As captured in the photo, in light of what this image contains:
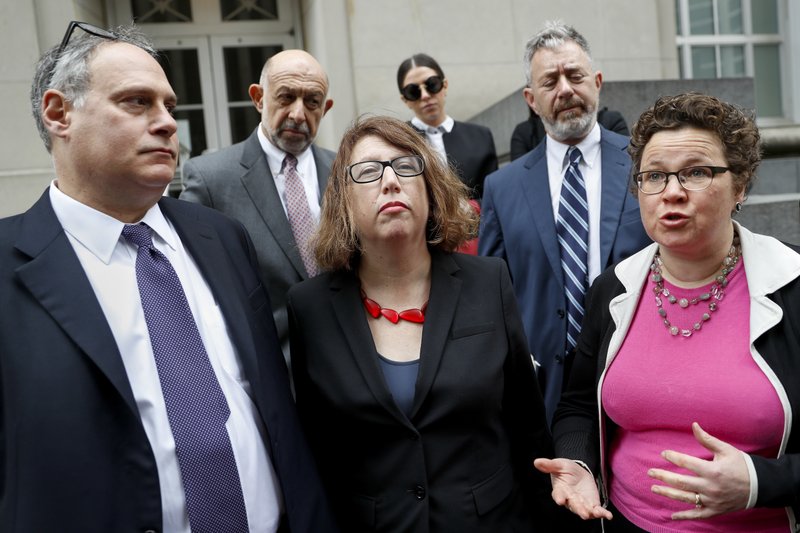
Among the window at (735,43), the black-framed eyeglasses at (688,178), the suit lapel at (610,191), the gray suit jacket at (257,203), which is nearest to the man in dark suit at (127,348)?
the gray suit jacket at (257,203)

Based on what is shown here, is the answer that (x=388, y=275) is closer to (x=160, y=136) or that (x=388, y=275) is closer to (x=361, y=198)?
(x=361, y=198)

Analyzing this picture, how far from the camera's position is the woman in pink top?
1.85 metres

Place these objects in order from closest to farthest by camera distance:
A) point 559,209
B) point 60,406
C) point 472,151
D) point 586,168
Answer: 1. point 60,406
2. point 559,209
3. point 586,168
4. point 472,151

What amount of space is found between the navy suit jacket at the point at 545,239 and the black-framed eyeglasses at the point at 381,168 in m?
0.94

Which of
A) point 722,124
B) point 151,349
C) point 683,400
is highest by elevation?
point 722,124

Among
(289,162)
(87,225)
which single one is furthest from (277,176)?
(87,225)

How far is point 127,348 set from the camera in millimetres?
1815

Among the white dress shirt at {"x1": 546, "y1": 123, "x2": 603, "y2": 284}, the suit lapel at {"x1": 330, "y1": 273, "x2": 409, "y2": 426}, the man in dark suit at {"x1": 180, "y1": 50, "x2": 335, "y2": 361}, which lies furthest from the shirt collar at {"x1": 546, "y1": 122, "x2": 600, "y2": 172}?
the suit lapel at {"x1": 330, "y1": 273, "x2": 409, "y2": 426}

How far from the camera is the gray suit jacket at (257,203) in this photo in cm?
295

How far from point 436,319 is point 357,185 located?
0.55 metres

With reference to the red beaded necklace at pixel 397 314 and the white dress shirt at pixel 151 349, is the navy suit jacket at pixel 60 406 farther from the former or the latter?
the red beaded necklace at pixel 397 314

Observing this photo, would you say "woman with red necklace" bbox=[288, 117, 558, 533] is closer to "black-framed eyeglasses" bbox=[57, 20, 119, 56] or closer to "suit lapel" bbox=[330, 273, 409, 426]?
"suit lapel" bbox=[330, 273, 409, 426]

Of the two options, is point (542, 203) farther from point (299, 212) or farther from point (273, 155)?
point (273, 155)

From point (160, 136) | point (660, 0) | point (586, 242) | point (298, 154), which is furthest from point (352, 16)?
point (160, 136)
